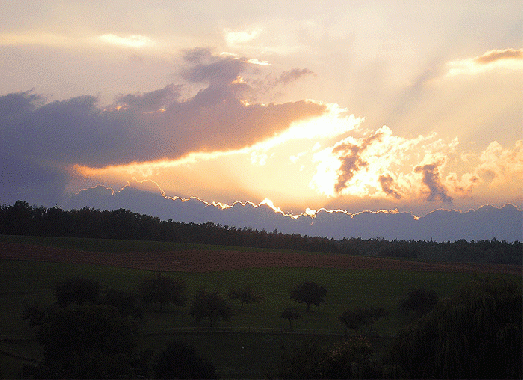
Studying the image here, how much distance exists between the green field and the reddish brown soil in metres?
4.84

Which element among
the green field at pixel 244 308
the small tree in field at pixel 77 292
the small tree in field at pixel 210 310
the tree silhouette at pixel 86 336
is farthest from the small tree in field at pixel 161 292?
the tree silhouette at pixel 86 336

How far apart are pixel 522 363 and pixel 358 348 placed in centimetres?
618

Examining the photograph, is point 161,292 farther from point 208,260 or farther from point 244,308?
point 208,260

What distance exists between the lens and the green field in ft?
146

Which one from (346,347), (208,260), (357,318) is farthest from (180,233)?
(346,347)

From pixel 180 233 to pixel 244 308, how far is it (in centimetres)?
9187

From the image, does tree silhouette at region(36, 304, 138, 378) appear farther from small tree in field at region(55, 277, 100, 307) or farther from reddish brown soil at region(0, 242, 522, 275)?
reddish brown soil at region(0, 242, 522, 275)

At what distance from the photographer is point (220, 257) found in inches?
4038

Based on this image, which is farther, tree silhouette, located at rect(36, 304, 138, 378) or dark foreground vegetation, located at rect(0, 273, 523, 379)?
tree silhouette, located at rect(36, 304, 138, 378)

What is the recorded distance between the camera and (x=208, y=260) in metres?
98.5

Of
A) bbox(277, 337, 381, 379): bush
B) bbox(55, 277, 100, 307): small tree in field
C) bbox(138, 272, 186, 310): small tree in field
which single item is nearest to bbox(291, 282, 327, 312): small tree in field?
bbox(138, 272, 186, 310): small tree in field

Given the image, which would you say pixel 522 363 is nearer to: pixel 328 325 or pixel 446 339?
pixel 446 339

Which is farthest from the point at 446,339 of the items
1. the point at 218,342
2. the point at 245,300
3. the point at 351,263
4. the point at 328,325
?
the point at 351,263

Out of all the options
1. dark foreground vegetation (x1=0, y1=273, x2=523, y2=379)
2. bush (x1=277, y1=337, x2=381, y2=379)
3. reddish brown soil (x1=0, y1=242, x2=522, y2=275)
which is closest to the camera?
dark foreground vegetation (x1=0, y1=273, x2=523, y2=379)
